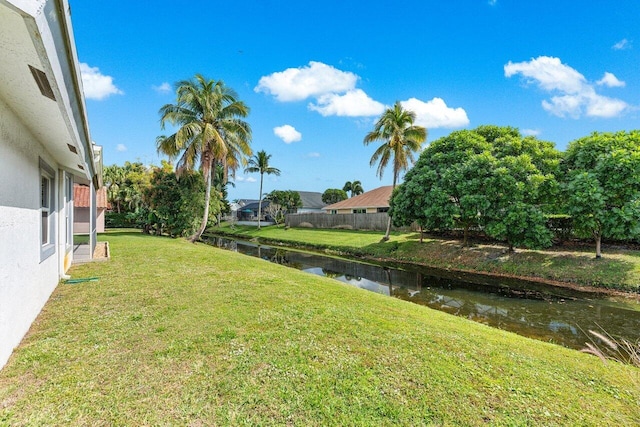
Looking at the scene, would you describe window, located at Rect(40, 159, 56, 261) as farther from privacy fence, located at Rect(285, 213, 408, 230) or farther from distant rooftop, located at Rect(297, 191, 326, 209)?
distant rooftop, located at Rect(297, 191, 326, 209)

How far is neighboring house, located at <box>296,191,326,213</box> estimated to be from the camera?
154 feet

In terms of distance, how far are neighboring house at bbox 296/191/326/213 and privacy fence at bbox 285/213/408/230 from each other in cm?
1073

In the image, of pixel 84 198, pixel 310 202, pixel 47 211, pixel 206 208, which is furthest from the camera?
pixel 310 202

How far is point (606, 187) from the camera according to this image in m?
10.6

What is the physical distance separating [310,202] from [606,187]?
40.2 m

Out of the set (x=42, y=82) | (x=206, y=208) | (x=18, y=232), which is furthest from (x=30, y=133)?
(x=206, y=208)

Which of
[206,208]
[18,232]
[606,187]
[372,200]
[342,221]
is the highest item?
[372,200]

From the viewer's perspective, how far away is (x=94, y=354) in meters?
3.50

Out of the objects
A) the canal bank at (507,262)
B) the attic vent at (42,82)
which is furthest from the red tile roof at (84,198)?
the attic vent at (42,82)

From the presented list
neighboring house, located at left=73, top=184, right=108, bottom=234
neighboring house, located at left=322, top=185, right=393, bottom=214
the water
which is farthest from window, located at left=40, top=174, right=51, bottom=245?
neighboring house, located at left=322, top=185, right=393, bottom=214

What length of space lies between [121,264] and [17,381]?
273 inches

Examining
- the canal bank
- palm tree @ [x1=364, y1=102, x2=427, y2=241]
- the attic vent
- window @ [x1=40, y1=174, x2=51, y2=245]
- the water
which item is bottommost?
the water

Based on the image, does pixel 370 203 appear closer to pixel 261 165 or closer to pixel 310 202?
pixel 261 165

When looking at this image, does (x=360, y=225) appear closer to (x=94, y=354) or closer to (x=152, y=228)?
(x=152, y=228)
